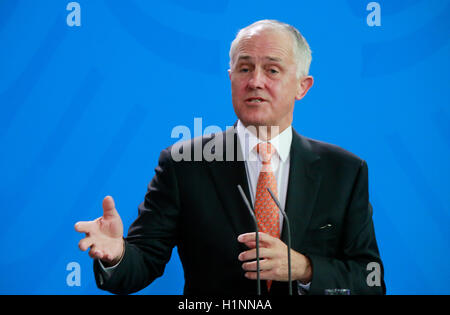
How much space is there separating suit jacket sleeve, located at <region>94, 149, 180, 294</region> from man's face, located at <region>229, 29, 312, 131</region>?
32 cm

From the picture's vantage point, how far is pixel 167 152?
1.71m

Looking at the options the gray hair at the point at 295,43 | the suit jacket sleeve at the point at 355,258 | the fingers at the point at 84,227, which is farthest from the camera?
the gray hair at the point at 295,43

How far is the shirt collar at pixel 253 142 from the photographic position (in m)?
1.71

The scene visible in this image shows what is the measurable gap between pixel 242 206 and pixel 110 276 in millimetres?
484

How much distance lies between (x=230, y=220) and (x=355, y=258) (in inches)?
17.5

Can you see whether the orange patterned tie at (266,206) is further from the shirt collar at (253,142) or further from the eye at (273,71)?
the eye at (273,71)

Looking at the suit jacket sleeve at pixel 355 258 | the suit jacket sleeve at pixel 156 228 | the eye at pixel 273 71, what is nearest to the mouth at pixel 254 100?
the eye at pixel 273 71

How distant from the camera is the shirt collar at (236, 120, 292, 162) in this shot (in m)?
1.71

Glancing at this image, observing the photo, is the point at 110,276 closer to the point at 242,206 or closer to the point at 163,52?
the point at 242,206

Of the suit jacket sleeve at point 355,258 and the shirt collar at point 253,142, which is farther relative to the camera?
the shirt collar at point 253,142

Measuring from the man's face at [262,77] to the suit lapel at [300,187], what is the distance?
148 mm

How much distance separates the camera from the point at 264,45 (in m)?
1.65

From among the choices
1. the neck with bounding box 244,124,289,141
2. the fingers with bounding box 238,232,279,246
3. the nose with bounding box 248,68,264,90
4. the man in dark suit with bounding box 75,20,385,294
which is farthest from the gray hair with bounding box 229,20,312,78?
the fingers with bounding box 238,232,279,246
